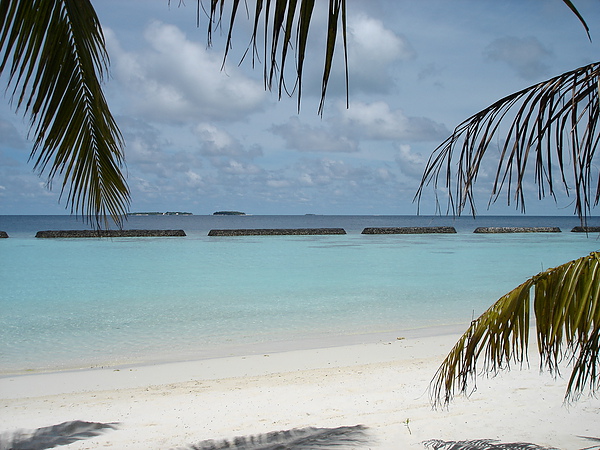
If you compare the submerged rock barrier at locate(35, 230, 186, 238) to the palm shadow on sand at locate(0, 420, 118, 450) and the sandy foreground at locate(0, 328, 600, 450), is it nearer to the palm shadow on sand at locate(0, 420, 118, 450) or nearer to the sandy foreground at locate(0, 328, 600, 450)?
the sandy foreground at locate(0, 328, 600, 450)

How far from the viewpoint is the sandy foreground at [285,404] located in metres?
3.59

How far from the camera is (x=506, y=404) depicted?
13.5ft

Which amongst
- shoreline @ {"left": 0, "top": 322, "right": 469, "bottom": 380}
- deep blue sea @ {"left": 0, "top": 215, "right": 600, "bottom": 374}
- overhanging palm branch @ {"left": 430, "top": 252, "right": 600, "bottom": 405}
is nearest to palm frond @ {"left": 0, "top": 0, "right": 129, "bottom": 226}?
deep blue sea @ {"left": 0, "top": 215, "right": 600, "bottom": 374}

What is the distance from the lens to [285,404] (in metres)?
4.41

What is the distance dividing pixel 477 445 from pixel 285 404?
168cm

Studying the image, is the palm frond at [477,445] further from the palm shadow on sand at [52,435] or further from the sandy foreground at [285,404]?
the palm shadow on sand at [52,435]

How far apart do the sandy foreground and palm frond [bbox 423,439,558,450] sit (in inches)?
3.0

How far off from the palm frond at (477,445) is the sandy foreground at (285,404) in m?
0.08

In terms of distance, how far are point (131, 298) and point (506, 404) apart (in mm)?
10123

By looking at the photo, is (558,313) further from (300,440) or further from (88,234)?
(88,234)

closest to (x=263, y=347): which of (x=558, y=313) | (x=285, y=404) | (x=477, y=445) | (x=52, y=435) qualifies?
(x=285, y=404)

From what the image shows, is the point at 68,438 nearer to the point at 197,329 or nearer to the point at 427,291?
the point at 197,329

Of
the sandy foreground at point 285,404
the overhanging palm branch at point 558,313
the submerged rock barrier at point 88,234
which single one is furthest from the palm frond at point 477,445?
the submerged rock barrier at point 88,234

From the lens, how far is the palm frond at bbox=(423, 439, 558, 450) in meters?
3.14
